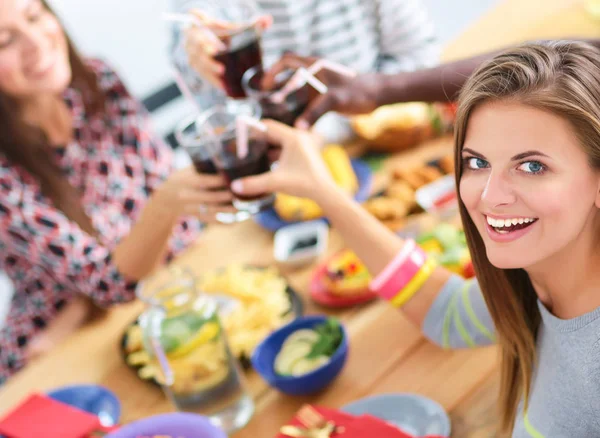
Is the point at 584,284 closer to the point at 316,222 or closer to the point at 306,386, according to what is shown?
the point at 306,386

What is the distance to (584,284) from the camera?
85cm

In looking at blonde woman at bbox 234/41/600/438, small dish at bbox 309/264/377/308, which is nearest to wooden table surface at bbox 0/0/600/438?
small dish at bbox 309/264/377/308

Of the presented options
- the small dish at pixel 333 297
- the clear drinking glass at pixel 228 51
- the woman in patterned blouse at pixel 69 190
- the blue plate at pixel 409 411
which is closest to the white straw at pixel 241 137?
the woman in patterned blouse at pixel 69 190

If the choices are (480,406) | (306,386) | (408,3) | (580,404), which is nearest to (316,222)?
(306,386)

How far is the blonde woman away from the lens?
75cm

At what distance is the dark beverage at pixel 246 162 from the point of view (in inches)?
52.6

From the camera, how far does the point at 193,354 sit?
46.6 inches

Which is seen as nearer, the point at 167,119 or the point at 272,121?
the point at 272,121

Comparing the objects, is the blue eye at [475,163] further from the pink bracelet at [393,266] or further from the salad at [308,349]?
the salad at [308,349]

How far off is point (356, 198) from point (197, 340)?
0.67m

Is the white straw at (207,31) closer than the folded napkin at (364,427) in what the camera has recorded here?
No

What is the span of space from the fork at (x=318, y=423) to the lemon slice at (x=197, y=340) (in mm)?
232

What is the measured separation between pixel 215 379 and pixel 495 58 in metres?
0.71

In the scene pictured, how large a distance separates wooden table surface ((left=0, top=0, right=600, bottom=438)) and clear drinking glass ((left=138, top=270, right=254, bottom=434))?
0.06m
